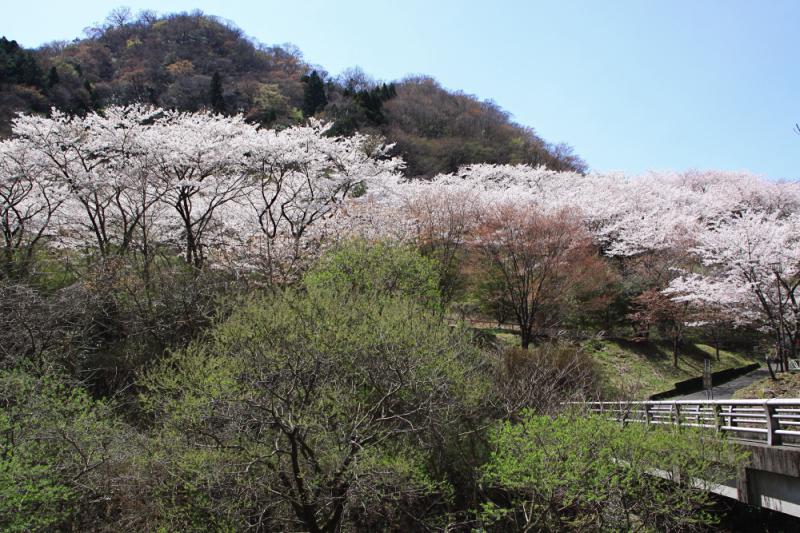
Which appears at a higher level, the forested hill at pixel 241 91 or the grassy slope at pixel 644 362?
the forested hill at pixel 241 91

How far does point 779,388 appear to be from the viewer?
1522 cm

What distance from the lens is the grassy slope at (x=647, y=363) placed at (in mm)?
25391

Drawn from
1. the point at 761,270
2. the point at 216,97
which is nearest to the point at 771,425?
the point at 761,270

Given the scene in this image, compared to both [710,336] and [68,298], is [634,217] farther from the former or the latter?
[68,298]

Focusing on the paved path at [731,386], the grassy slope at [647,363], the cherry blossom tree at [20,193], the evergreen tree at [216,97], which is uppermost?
the evergreen tree at [216,97]

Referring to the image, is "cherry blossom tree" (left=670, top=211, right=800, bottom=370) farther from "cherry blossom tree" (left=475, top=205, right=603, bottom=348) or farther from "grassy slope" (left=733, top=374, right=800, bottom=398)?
"cherry blossom tree" (left=475, top=205, right=603, bottom=348)

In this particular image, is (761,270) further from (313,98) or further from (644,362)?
(313,98)

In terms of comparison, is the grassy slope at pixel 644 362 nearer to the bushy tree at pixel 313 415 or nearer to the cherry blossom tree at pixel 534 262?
the cherry blossom tree at pixel 534 262

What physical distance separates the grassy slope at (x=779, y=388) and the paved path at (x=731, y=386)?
690 cm

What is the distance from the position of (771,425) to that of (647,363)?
20308mm

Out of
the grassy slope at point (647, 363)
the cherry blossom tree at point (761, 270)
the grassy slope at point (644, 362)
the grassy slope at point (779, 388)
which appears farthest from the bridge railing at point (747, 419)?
the grassy slope at point (644, 362)

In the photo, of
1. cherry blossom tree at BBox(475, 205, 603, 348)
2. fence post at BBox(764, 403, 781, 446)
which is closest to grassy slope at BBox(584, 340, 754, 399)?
cherry blossom tree at BBox(475, 205, 603, 348)

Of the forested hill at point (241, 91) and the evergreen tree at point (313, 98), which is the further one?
the evergreen tree at point (313, 98)

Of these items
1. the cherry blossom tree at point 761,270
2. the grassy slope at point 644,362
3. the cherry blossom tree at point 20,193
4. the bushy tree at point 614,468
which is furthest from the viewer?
the grassy slope at point 644,362
